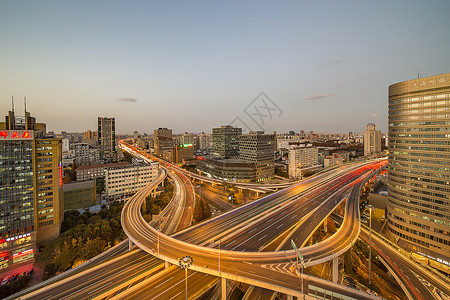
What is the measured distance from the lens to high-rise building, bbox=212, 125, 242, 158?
137125mm

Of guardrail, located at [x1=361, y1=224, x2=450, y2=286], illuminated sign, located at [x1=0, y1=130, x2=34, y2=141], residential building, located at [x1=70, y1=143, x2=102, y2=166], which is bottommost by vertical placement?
guardrail, located at [x1=361, y1=224, x2=450, y2=286]

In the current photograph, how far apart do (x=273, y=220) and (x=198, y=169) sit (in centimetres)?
8641

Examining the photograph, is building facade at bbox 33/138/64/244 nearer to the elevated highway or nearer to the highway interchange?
the highway interchange

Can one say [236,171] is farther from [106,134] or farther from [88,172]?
[106,134]

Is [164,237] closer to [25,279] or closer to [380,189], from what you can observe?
[25,279]

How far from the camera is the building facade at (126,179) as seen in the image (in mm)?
79125

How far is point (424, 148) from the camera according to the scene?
43906 mm

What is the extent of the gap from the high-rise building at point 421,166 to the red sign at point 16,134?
9246 centimetres

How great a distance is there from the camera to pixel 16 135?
48.3 metres

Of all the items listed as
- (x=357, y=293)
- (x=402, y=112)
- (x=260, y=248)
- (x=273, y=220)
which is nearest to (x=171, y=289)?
(x=260, y=248)

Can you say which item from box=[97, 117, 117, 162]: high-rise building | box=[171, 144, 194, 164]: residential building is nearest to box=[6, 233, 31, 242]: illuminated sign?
box=[171, 144, 194, 164]: residential building

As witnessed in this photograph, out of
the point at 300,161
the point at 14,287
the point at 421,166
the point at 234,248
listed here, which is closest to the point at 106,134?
the point at 14,287

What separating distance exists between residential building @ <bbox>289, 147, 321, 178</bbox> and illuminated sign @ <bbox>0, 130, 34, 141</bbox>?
112819 mm

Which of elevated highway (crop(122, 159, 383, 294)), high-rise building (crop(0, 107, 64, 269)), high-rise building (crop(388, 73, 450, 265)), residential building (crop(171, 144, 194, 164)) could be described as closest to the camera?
elevated highway (crop(122, 159, 383, 294))
